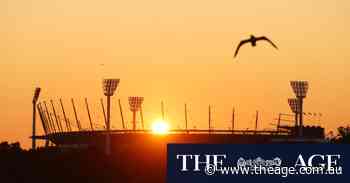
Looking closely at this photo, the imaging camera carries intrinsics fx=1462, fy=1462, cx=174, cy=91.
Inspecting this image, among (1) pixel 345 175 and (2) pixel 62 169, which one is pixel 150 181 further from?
(1) pixel 345 175

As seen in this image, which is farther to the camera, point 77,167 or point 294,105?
point 294,105

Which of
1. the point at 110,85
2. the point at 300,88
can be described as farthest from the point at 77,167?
the point at 300,88

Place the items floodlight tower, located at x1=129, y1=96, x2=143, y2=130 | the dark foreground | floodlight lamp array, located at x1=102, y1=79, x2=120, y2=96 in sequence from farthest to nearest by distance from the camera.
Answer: floodlight tower, located at x1=129, y1=96, x2=143, y2=130 < floodlight lamp array, located at x1=102, y1=79, x2=120, y2=96 < the dark foreground

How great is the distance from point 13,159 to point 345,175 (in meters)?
47.6

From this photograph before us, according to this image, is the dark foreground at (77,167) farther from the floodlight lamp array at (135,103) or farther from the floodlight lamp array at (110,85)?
the floodlight lamp array at (135,103)

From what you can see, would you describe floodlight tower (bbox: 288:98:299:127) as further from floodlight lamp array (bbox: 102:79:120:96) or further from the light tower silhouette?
floodlight lamp array (bbox: 102:79:120:96)

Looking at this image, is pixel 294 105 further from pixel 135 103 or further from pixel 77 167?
pixel 77 167

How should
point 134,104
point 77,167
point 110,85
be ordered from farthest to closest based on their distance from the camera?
1. point 134,104
2. point 110,85
3. point 77,167

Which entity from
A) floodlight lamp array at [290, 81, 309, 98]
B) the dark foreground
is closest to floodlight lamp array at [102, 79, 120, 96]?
the dark foreground

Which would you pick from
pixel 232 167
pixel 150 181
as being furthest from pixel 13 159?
pixel 232 167

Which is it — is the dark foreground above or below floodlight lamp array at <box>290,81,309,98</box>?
below

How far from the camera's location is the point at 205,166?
72.8 metres

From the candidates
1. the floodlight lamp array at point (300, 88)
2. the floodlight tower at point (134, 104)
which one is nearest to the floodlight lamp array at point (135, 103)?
the floodlight tower at point (134, 104)

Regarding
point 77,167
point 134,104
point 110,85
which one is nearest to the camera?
point 77,167
